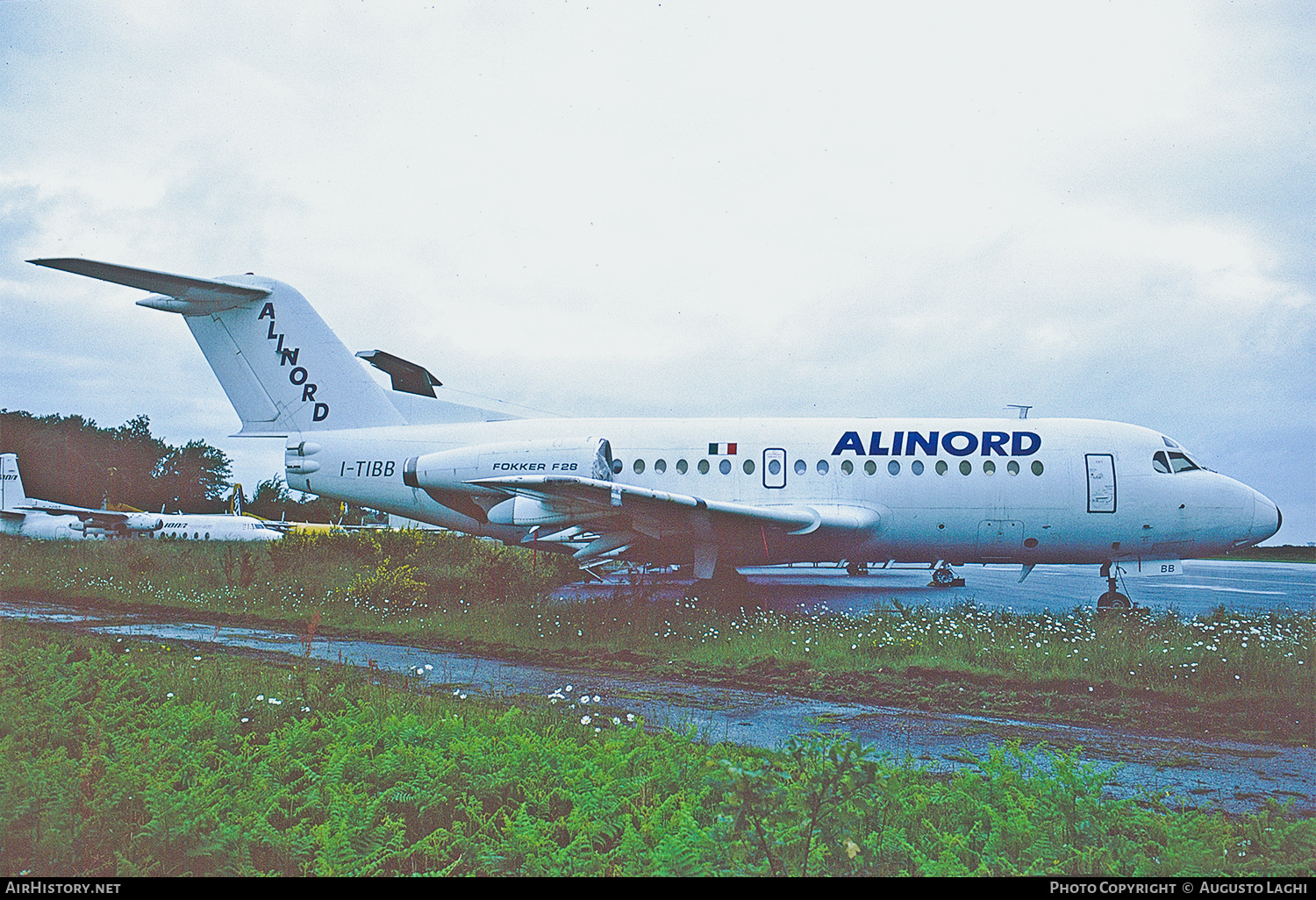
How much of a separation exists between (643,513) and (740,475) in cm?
→ 279

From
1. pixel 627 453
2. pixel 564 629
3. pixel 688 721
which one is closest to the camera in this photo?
pixel 688 721

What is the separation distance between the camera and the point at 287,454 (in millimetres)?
16531

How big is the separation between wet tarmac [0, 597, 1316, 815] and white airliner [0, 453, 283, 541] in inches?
1169

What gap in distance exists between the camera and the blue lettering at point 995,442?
14836 mm

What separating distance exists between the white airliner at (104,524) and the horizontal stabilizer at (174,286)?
20.5 m

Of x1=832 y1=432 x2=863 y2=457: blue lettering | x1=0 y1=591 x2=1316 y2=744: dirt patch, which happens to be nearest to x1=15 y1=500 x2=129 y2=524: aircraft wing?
x1=0 y1=591 x2=1316 y2=744: dirt patch

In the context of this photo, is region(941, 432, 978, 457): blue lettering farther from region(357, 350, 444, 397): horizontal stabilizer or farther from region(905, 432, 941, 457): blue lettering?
region(357, 350, 444, 397): horizontal stabilizer

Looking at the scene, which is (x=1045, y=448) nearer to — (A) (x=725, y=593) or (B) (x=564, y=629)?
(A) (x=725, y=593)

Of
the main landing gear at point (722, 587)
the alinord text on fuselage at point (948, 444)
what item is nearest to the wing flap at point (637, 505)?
the main landing gear at point (722, 587)

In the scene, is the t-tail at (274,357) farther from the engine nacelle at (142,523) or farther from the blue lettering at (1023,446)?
the engine nacelle at (142,523)

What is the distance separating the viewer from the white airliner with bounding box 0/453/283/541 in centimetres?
3606

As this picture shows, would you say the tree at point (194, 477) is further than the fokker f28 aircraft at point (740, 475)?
Yes
